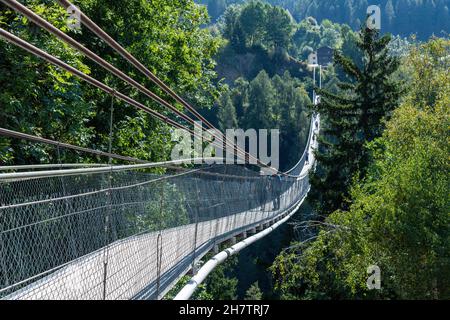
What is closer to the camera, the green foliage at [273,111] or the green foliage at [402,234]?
the green foliage at [402,234]

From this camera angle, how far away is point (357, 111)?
27906mm

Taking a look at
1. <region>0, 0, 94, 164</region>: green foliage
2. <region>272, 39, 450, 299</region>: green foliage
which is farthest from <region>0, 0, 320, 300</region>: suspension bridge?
<region>272, 39, 450, 299</region>: green foliage

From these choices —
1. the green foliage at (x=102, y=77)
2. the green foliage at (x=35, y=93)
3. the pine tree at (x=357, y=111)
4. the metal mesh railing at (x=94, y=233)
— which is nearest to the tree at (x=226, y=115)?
the pine tree at (x=357, y=111)

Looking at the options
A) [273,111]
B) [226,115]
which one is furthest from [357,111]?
[273,111]

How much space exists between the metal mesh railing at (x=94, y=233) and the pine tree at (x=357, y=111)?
60.0 ft

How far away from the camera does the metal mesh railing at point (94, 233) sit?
418 cm

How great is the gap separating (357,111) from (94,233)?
2371 cm

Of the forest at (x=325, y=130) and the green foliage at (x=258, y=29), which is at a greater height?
the green foliage at (x=258, y=29)

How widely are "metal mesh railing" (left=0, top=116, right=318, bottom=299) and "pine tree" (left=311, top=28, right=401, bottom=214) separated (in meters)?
18.3

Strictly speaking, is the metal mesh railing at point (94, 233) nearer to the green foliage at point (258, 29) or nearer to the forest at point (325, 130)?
the forest at point (325, 130)

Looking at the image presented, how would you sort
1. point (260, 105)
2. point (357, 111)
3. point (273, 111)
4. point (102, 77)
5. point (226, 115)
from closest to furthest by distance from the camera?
point (102, 77) → point (357, 111) → point (226, 115) → point (260, 105) → point (273, 111)

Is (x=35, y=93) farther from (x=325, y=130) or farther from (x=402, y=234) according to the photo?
(x=325, y=130)

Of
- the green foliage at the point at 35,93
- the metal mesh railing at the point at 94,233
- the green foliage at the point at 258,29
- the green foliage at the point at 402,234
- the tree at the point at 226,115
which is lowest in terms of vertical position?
the green foliage at the point at 402,234
